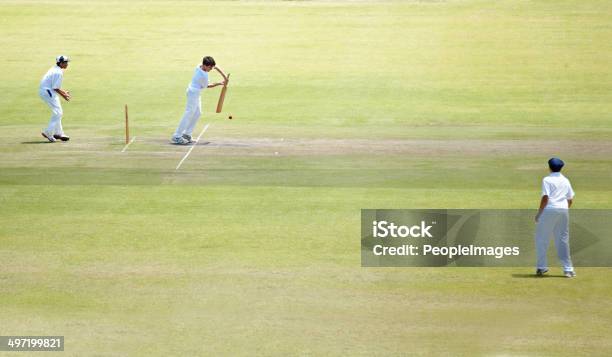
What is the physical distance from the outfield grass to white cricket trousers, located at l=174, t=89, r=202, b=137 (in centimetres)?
51

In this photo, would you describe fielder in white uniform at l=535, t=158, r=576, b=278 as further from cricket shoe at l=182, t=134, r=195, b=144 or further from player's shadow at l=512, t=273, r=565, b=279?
cricket shoe at l=182, t=134, r=195, b=144

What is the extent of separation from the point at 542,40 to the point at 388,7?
279 inches

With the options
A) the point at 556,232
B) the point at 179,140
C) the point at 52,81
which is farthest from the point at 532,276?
the point at 52,81

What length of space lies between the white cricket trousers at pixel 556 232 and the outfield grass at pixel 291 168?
1.21ft

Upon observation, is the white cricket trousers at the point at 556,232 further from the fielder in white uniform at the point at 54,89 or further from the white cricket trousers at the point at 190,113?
the fielder in white uniform at the point at 54,89

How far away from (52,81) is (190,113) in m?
3.00

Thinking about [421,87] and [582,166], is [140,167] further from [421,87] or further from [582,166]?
[421,87]

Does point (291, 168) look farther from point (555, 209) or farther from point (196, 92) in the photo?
point (555, 209)

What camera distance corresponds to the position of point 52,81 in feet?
87.4

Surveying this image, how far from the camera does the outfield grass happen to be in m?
15.0

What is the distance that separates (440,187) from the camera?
22891 mm

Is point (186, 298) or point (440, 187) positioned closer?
point (186, 298)

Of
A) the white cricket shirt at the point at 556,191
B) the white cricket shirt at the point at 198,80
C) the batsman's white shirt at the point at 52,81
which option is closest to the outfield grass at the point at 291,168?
the white cricket shirt at the point at 556,191

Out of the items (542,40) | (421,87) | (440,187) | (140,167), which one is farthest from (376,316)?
(542,40)
